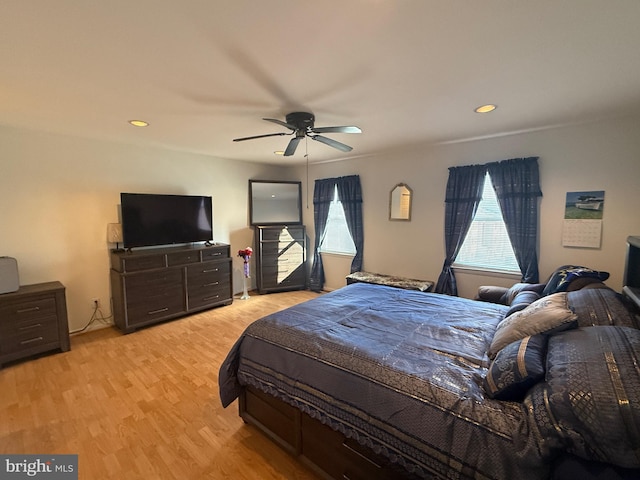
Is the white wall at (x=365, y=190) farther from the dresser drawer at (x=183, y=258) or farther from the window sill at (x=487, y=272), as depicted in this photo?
the dresser drawer at (x=183, y=258)

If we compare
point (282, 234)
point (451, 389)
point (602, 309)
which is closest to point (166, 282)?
point (282, 234)

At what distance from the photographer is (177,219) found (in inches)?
159

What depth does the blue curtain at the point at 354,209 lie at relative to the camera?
4.66 metres

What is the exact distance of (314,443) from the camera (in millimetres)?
1606

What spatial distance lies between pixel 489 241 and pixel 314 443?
3.15m

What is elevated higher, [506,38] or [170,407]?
[506,38]

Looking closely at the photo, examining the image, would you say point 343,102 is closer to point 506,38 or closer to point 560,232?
point 506,38

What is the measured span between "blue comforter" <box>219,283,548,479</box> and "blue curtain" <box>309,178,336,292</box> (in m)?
2.89

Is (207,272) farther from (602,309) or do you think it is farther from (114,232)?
(602,309)

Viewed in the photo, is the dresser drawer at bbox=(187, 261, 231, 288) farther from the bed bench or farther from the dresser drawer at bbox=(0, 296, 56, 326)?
the bed bench

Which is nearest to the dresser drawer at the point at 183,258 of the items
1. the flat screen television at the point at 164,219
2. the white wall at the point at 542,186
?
the flat screen television at the point at 164,219

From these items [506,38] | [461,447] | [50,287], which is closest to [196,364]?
[50,287]

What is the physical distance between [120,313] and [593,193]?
5.56 metres

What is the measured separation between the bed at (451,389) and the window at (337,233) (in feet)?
9.45
